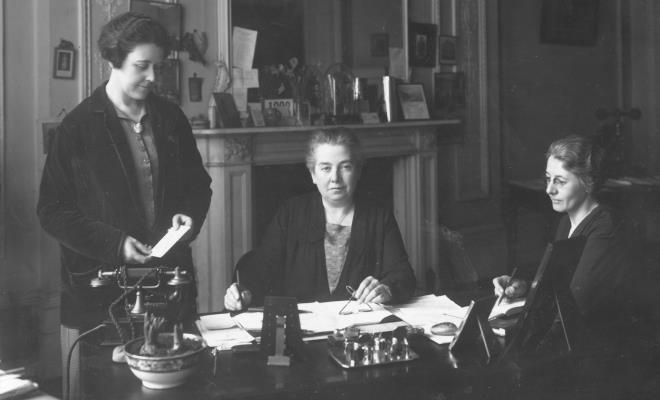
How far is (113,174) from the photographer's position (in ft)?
7.39

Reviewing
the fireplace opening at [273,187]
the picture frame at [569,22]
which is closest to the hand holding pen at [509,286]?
the fireplace opening at [273,187]

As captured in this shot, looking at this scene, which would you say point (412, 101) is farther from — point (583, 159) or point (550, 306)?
point (550, 306)

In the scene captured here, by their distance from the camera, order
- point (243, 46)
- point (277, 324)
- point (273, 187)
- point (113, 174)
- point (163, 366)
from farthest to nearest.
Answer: point (273, 187) < point (243, 46) < point (113, 174) < point (277, 324) < point (163, 366)

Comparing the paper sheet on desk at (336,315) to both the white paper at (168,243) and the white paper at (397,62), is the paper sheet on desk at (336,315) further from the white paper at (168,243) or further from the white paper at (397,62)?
the white paper at (397,62)

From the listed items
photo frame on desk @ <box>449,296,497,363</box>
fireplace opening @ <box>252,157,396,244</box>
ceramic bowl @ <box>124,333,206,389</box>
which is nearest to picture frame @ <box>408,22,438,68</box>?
fireplace opening @ <box>252,157,396,244</box>

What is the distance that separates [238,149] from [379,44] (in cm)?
90

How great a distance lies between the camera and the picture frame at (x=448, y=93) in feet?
13.0

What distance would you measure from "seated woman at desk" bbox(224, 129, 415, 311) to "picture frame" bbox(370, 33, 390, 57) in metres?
1.37

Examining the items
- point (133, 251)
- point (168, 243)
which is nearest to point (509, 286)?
point (168, 243)

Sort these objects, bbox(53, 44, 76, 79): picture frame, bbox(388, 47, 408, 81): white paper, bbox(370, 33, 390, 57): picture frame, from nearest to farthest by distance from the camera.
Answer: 1. bbox(53, 44, 76, 79): picture frame
2. bbox(370, 33, 390, 57): picture frame
3. bbox(388, 47, 408, 81): white paper

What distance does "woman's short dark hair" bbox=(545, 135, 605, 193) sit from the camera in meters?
2.32

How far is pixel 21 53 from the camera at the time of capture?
2.65 meters

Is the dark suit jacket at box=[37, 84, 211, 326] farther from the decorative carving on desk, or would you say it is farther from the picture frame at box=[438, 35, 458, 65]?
the picture frame at box=[438, 35, 458, 65]

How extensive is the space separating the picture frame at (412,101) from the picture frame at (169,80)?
1188mm
